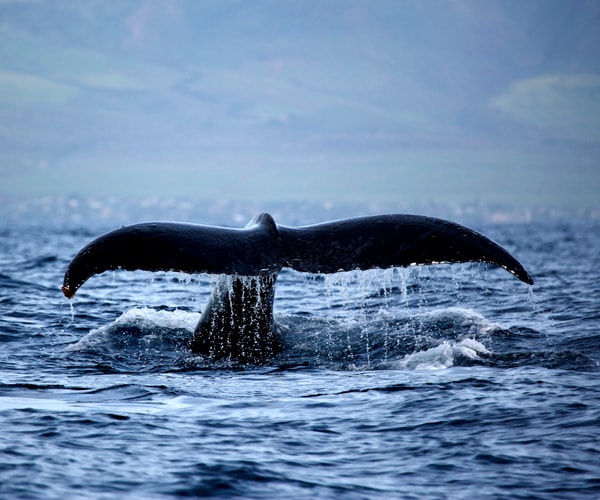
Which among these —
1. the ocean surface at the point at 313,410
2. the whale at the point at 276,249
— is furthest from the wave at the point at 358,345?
the whale at the point at 276,249

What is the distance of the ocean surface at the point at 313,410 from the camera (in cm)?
497

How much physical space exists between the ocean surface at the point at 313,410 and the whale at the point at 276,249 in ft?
0.67

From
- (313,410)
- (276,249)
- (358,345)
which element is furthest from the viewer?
(358,345)

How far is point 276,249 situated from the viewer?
695cm

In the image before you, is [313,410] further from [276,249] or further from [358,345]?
[358,345]

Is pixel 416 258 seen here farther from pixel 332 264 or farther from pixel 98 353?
pixel 98 353

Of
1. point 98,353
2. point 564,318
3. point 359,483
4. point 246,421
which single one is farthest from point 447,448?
point 564,318

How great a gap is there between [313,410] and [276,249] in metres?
1.29

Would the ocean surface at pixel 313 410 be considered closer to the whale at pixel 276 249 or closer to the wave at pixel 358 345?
the wave at pixel 358 345

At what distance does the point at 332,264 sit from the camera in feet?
22.7

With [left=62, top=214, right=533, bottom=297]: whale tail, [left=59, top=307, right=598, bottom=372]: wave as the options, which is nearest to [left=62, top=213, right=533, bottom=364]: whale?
[left=62, top=214, right=533, bottom=297]: whale tail

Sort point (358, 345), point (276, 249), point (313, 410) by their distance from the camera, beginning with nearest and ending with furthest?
point (313, 410) < point (276, 249) < point (358, 345)

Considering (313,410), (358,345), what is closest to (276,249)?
(313,410)

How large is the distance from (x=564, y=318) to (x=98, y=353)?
598 centimetres
